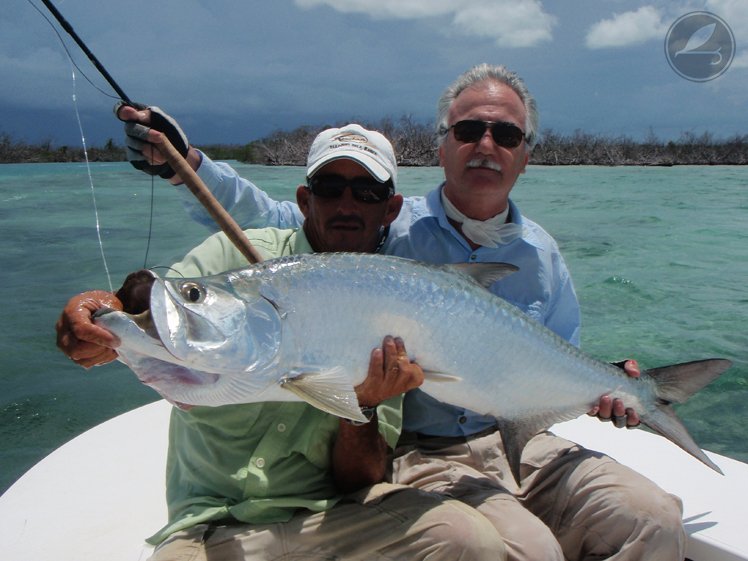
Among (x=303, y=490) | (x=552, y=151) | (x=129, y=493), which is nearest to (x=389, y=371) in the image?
(x=303, y=490)

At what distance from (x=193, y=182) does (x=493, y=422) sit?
1.60 m

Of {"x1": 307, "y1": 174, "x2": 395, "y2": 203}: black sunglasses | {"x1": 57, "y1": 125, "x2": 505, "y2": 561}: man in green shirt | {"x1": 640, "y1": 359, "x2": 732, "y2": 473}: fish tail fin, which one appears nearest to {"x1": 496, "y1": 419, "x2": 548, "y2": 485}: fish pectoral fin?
{"x1": 57, "y1": 125, "x2": 505, "y2": 561}: man in green shirt

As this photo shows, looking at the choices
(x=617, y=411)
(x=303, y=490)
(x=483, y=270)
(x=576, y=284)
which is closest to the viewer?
(x=303, y=490)

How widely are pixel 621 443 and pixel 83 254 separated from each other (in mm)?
10809

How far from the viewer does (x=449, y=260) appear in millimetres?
2770

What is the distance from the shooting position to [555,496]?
8.13 feet

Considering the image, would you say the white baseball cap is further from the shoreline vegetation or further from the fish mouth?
the shoreline vegetation

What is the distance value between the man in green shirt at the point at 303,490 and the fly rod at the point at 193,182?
0.16 metres

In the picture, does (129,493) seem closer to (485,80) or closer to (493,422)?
(493,422)

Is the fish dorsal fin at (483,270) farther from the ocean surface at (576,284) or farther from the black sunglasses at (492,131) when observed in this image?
the ocean surface at (576,284)

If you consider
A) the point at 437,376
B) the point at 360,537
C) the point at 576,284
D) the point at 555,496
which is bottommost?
the point at 576,284

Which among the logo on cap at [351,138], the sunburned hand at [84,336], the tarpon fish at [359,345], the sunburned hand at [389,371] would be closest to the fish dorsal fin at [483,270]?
the tarpon fish at [359,345]

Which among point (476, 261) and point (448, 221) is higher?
point (448, 221)

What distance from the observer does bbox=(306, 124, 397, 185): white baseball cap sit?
Answer: 7.72 ft
